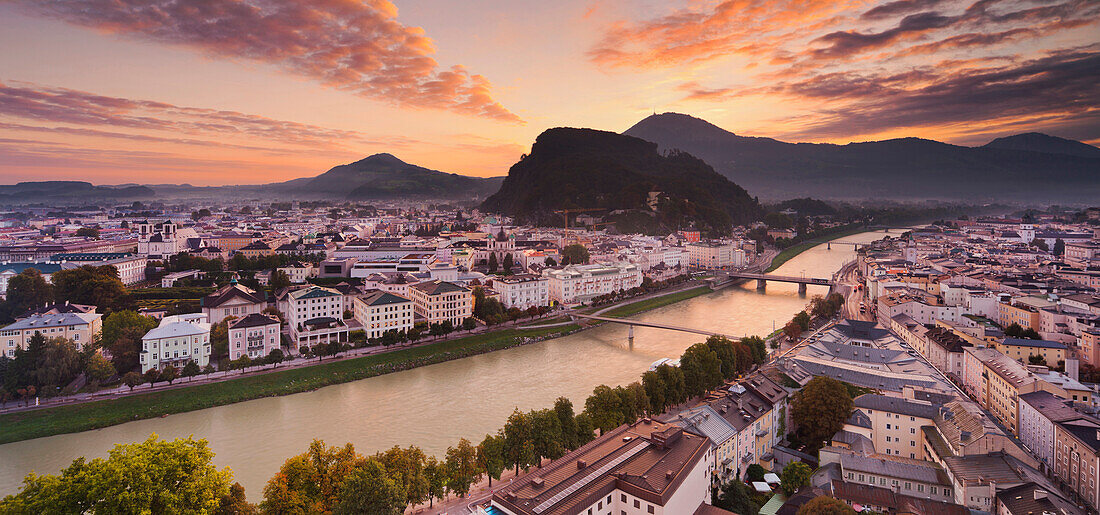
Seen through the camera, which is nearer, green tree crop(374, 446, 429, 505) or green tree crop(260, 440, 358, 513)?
green tree crop(260, 440, 358, 513)

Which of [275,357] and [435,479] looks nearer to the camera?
[435,479]

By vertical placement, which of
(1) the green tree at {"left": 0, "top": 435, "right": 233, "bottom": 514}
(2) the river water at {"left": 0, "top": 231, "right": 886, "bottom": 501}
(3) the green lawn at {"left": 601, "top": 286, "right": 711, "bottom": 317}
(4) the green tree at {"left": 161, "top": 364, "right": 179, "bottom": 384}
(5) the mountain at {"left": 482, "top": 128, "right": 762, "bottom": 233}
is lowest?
(2) the river water at {"left": 0, "top": 231, "right": 886, "bottom": 501}

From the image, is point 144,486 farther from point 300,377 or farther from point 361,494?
point 300,377

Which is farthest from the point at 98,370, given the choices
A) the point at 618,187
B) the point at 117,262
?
the point at 618,187

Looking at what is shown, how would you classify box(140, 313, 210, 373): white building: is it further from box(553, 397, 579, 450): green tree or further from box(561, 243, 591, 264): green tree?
box(561, 243, 591, 264): green tree

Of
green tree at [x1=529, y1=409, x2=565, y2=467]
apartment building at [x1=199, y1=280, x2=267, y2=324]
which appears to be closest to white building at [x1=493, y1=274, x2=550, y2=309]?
apartment building at [x1=199, y1=280, x2=267, y2=324]

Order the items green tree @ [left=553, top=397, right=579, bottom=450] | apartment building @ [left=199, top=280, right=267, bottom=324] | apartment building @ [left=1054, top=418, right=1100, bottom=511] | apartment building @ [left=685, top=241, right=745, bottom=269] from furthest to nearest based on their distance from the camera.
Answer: apartment building @ [left=685, top=241, right=745, bottom=269] < apartment building @ [left=199, top=280, right=267, bottom=324] < green tree @ [left=553, top=397, right=579, bottom=450] < apartment building @ [left=1054, top=418, right=1100, bottom=511]

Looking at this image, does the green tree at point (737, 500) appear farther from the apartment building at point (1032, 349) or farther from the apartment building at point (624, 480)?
the apartment building at point (1032, 349)

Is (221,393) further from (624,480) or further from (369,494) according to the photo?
(624,480)
